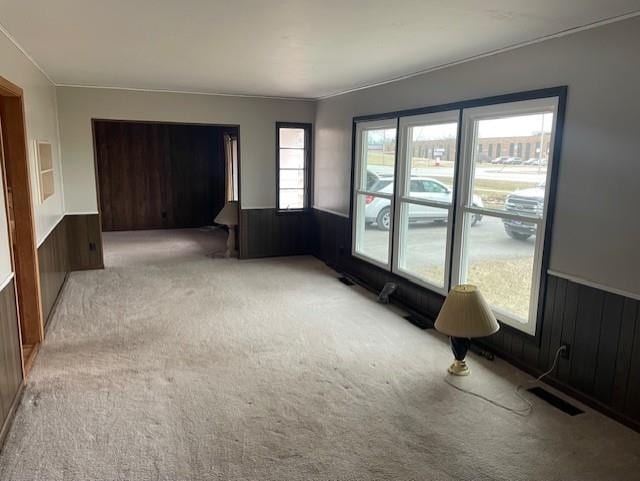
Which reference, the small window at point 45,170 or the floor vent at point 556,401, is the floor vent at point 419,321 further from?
the small window at point 45,170

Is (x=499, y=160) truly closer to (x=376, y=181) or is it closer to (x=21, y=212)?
(x=376, y=181)

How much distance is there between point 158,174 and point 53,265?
5.01m

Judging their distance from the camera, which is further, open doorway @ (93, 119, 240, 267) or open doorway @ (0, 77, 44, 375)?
open doorway @ (93, 119, 240, 267)

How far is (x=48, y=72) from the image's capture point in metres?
4.86

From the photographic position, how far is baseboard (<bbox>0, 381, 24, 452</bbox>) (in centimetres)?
251

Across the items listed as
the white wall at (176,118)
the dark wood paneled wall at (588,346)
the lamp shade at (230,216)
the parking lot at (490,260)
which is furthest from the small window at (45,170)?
the dark wood paneled wall at (588,346)

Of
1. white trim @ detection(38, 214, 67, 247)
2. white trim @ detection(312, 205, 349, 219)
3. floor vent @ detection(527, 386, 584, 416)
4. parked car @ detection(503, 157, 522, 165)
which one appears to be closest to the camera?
floor vent @ detection(527, 386, 584, 416)

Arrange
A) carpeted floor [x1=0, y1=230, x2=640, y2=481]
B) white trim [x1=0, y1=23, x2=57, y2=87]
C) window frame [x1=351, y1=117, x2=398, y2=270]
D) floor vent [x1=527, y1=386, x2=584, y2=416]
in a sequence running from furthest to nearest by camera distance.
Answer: window frame [x1=351, y1=117, x2=398, y2=270] → white trim [x1=0, y1=23, x2=57, y2=87] → floor vent [x1=527, y1=386, x2=584, y2=416] → carpeted floor [x1=0, y1=230, x2=640, y2=481]

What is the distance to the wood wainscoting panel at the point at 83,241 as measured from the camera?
239 inches

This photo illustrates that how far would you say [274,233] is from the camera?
707 cm

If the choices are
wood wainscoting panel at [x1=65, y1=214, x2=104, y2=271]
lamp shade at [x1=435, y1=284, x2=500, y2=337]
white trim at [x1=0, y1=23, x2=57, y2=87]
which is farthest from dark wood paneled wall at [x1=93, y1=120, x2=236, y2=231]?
lamp shade at [x1=435, y1=284, x2=500, y2=337]

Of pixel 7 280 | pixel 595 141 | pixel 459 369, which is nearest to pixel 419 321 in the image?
pixel 459 369

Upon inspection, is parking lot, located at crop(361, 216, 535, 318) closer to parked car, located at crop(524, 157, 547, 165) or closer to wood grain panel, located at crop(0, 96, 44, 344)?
parked car, located at crop(524, 157, 547, 165)

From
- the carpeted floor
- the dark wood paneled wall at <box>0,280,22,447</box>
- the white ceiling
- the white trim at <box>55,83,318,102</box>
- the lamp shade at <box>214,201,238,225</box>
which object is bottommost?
the carpeted floor
